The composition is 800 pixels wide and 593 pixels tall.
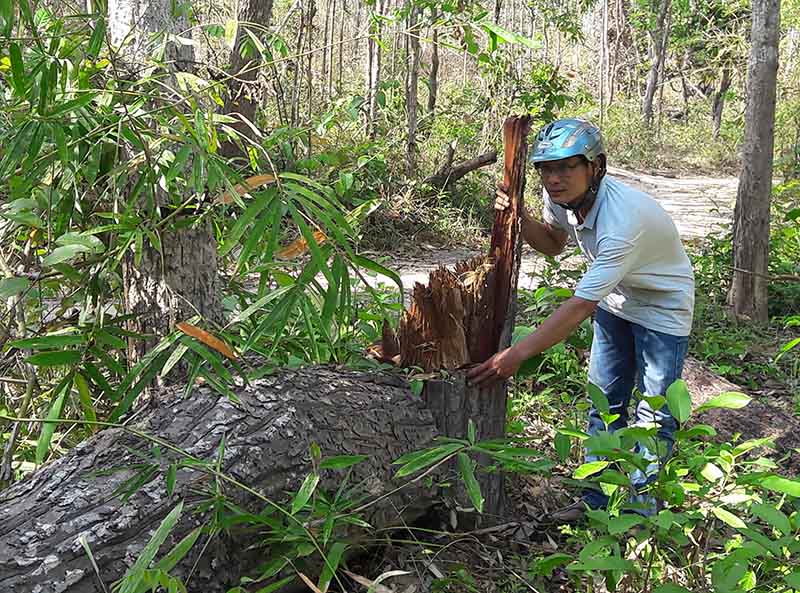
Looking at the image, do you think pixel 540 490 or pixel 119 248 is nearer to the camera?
pixel 119 248

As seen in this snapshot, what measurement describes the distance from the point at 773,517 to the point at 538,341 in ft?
3.25

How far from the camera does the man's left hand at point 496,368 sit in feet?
9.00

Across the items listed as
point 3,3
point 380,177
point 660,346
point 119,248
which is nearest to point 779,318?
point 660,346

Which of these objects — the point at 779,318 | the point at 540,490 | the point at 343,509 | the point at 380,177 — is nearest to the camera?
the point at 343,509

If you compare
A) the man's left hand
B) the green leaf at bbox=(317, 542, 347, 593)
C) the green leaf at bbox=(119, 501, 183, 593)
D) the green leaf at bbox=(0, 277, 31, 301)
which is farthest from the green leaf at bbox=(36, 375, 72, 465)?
the man's left hand

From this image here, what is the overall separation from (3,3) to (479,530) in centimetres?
227

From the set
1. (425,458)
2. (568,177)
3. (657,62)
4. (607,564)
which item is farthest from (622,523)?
(657,62)

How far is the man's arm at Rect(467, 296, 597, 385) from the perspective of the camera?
8.93ft

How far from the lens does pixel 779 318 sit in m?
6.18

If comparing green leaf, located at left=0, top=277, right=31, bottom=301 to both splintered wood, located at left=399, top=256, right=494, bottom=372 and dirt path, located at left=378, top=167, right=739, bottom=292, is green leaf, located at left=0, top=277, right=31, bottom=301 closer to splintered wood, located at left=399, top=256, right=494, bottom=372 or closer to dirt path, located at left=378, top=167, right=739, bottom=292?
splintered wood, located at left=399, top=256, right=494, bottom=372

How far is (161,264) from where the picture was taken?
264 cm

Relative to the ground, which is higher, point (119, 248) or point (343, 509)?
point (119, 248)

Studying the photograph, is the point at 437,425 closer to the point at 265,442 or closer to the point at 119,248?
the point at 265,442

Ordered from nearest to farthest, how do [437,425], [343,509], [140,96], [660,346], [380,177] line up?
[343,509] < [140,96] < [437,425] < [660,346] < [380,177]
